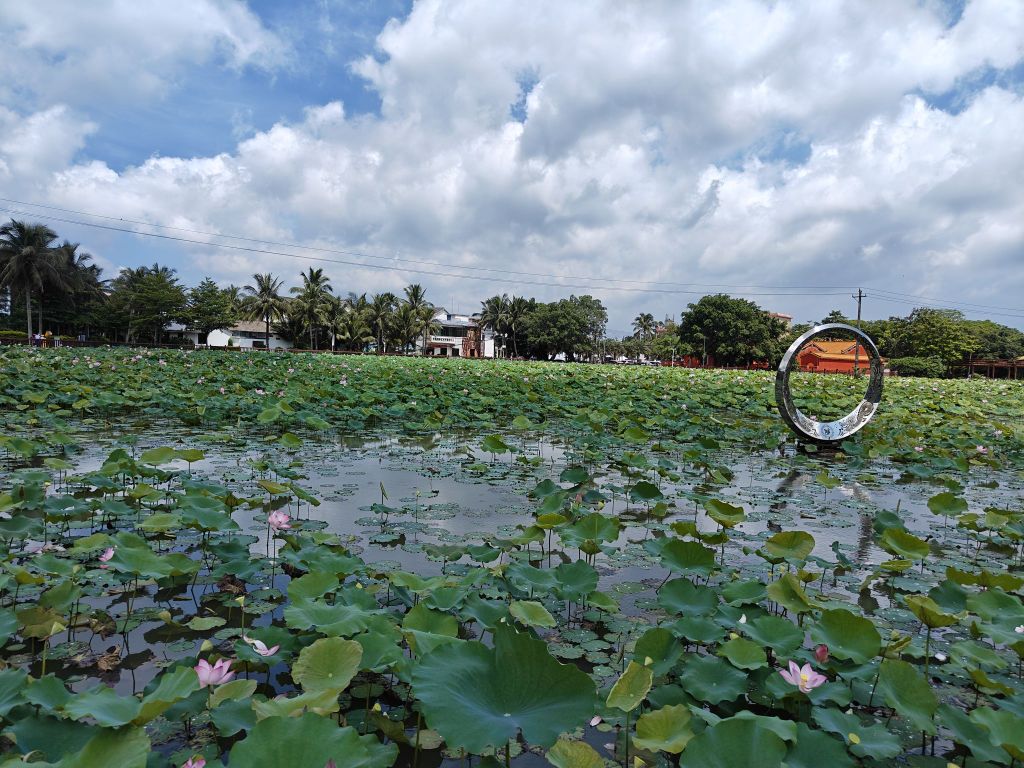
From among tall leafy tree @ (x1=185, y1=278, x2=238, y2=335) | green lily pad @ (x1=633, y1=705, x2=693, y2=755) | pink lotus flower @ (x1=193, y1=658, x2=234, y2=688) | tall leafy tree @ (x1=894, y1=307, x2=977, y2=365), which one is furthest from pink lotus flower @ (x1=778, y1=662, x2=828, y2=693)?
tall leafy tree @ (x1=185, y1=278, x2=238, y2=335)

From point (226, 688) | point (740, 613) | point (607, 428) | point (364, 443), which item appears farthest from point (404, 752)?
point (607, 428)

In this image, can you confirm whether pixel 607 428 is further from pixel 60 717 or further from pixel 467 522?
pixel 60 717

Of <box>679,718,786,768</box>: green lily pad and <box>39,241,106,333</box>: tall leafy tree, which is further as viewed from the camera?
<box>39,241,106,333</box>: tall leafy tree

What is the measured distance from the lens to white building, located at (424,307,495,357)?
67.1 metres

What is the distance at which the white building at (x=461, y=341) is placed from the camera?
67.1 metres

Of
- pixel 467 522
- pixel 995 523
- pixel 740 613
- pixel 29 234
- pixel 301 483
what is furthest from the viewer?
pixel 29 234

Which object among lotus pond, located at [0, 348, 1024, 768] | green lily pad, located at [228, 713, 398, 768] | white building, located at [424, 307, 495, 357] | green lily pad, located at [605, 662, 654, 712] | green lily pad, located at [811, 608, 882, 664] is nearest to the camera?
green lily pad, located at [228, 713, 398, 768]

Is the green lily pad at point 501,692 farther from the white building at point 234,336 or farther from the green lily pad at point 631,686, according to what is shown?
the white building at point 234,336

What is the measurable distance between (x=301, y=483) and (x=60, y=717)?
3121 millimetres

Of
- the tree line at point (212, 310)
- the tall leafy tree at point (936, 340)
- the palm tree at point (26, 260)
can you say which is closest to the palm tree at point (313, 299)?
the tree line at point (212, 310)

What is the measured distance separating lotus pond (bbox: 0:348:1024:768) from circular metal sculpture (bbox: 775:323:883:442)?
1256mm

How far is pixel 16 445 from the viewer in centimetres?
365

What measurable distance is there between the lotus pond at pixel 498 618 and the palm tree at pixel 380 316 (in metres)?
46.7

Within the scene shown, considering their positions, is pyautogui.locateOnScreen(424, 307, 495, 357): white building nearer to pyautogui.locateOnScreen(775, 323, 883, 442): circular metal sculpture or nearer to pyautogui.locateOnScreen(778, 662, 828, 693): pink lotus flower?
pyautogui.locateOnScreen(775, 323, 883, 442): circular metal sculpture
